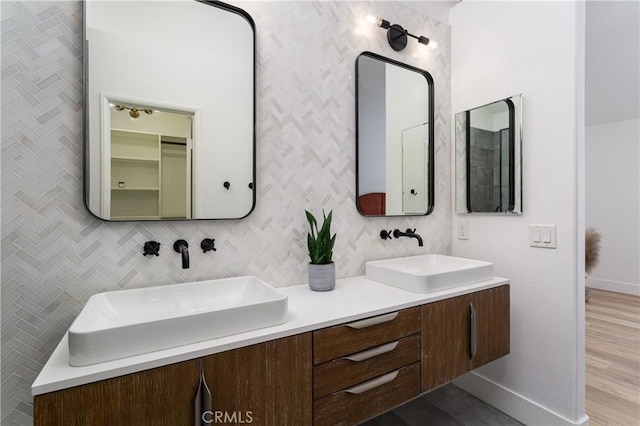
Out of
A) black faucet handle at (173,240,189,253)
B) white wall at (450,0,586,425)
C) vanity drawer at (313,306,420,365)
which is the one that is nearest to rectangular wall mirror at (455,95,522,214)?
white wall at (450,0,586,425)

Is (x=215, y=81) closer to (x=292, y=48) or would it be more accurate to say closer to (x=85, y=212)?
(x=292, y=48)

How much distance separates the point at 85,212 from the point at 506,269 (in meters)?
2.11

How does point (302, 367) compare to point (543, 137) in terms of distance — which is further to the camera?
point (543, 137)

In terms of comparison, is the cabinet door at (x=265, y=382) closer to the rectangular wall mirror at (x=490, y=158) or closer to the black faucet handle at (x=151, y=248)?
the black faucet handle at (x=151, y=248)

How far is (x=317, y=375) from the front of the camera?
1.03 metres

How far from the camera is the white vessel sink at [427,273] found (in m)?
1.37

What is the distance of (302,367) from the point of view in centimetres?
100

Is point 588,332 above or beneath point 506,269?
beneath

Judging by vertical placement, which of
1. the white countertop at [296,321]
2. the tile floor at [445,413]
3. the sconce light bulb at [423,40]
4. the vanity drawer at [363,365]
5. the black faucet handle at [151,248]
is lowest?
the tile floor at [445,413]

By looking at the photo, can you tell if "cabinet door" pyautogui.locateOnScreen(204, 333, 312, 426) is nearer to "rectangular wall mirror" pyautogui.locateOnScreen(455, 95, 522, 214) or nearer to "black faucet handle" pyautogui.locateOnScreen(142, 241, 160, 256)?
"black faucet handle" pyautogui.locateOnScreen(142, 241, 160, 256)

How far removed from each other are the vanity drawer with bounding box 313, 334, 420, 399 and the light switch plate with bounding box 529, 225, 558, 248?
92 cm

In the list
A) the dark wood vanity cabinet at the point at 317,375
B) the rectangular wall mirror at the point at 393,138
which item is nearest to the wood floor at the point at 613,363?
the dark wood vanity cabinet at the point at 317,375

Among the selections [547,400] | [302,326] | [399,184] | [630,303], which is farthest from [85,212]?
[630,303]

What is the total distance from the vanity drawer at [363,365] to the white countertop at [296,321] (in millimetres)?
141
